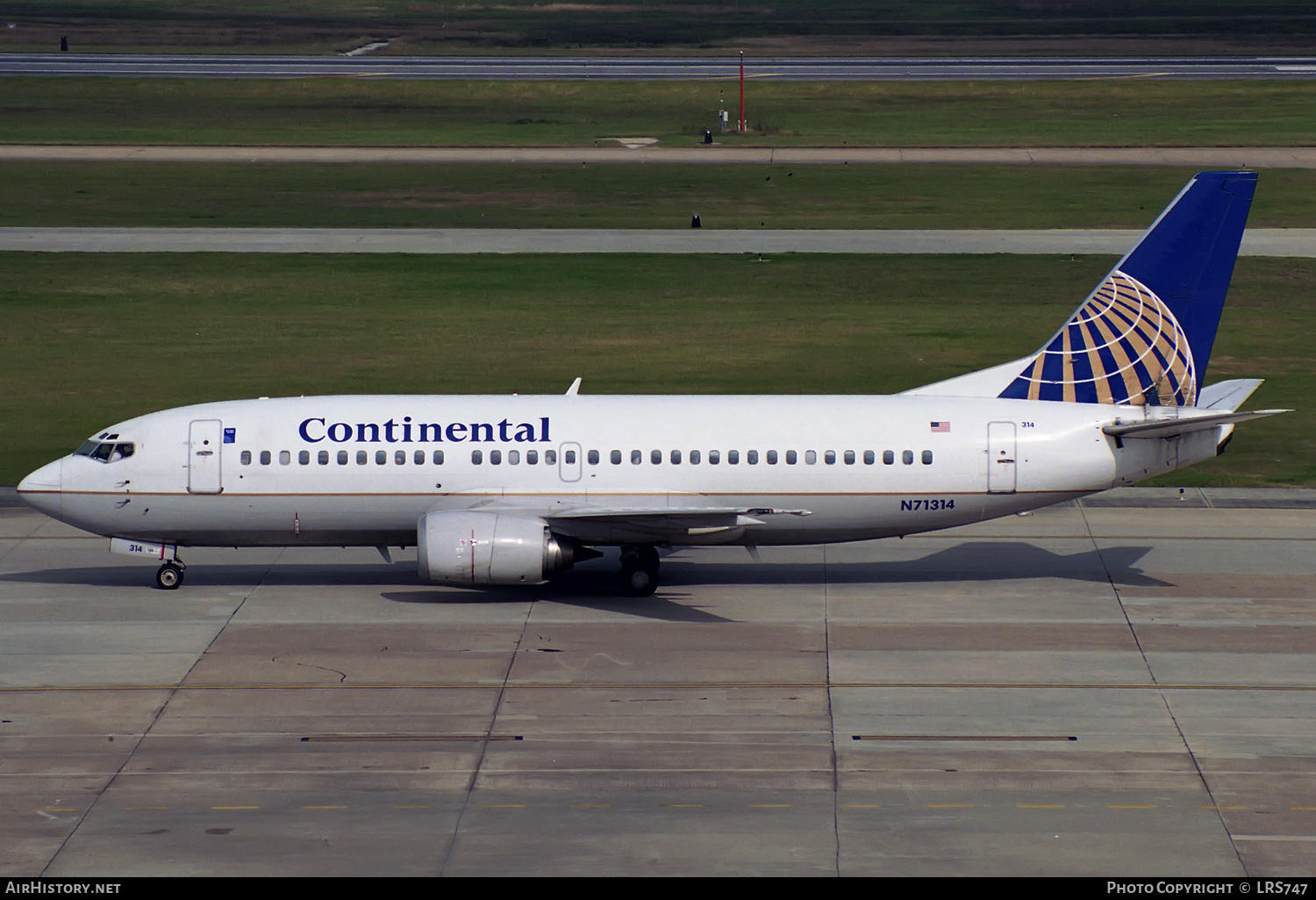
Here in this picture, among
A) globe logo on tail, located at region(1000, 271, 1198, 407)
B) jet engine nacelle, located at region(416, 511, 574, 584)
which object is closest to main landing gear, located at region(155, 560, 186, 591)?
jet engine nacelle, located at region(416, 511, 574, 584)

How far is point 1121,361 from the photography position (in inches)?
1384

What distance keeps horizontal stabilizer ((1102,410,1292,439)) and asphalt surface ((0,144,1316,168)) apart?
6176 cm

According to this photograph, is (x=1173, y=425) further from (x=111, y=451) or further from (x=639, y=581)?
(x=111, y=451)

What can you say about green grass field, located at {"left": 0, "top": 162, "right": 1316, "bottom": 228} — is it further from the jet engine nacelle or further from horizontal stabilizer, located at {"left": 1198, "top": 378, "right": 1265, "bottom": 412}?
the jet engine nacelle

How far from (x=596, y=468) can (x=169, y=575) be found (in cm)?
968

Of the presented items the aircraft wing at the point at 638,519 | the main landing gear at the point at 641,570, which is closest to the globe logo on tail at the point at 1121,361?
the aircraft wing at the point at 638,519

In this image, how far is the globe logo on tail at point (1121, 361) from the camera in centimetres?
3512

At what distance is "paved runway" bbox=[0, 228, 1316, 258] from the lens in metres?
72.9

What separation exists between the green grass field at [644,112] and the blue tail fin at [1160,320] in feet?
217

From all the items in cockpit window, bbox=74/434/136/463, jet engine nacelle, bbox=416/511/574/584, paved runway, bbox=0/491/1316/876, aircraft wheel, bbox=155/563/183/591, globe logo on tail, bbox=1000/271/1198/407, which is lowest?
paved runway, bbox=0/491/1316/876

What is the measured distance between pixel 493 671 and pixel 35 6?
6996 inches

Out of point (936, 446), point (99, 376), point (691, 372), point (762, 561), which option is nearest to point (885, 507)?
point (936, 446)

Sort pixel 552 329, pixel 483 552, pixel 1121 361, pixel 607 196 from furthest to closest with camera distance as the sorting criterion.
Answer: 1. pixel 607 196
2. pixel 552 329
3. pixel 1121 361
4. pixel 483 552

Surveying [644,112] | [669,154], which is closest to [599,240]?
[669,154]
